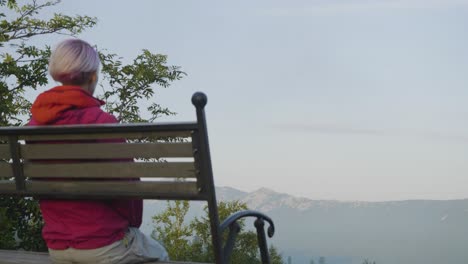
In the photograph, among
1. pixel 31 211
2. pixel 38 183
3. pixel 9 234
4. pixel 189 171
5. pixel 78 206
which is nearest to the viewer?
pixel 189 171

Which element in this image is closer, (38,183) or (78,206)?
(78,206)

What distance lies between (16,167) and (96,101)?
2.03ft

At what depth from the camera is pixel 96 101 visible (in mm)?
3215

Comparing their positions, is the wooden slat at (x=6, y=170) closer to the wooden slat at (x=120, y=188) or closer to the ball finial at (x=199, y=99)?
the wooden slat at (x=120, y=188)

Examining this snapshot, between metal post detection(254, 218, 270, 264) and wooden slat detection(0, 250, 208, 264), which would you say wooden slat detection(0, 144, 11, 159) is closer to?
wooden slat detection(0, 250, 208, 264)

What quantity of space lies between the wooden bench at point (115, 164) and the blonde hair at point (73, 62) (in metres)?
0.21

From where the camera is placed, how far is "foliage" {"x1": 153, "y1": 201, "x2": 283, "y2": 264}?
55.6ft

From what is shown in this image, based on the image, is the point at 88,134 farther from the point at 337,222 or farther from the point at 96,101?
the point at 337,222

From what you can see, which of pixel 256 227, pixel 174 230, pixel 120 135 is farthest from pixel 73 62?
pixel 174 230

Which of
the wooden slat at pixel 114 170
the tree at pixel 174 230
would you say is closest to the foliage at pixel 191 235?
the tree at pixel 174 230

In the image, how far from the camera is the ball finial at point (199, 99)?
289cm

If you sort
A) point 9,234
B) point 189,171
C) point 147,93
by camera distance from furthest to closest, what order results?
point 147,93 → point 9,234 → point 189,171

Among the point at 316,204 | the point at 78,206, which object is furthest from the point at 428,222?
the point at 78,206

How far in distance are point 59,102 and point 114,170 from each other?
36 centimetres
